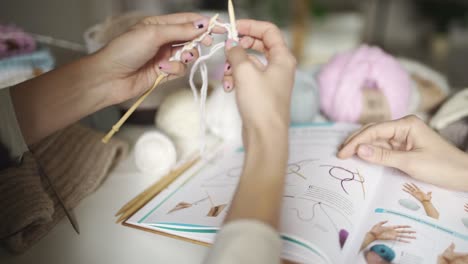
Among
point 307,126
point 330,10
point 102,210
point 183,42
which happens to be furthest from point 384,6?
point 102,210

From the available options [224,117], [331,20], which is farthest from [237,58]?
[331,20]

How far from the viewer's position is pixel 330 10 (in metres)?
2.17

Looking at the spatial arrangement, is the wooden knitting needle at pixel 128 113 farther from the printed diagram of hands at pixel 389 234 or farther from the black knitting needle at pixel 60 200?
the printed diagram of hands at pixel 389 234

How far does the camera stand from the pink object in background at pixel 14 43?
2.20 ft

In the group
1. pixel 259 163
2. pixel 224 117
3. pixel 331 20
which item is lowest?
pixel 331 20

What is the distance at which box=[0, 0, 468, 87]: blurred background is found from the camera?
1119 millimetres

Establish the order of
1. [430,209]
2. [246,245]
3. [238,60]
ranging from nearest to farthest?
1. [246,245]
2. [238,60]
3. [430,209]

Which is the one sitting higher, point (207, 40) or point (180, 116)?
point (207, 40)

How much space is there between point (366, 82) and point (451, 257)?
434 millimetres

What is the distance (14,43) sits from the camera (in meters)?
0.69

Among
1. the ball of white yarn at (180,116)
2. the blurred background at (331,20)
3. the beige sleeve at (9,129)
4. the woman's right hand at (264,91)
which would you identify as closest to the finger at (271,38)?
the woman's right hand at (264,91)

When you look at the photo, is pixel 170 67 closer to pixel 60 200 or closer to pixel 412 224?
pixel 60 200

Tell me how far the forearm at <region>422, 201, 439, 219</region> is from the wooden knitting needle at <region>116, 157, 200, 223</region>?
0.37 metres

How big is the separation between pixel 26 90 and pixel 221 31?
10.9 inches
